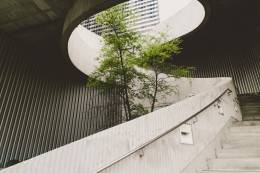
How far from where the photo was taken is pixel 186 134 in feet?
12.1

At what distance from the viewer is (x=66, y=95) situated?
1067 centimetres

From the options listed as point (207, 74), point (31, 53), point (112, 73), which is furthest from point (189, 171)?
point (207, 74)

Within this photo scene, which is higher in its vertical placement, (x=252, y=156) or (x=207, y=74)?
(x=207, y=74)

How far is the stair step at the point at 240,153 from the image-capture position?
404 cm

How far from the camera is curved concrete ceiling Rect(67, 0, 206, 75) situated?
1020 centimetres

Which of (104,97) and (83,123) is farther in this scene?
(104,97)

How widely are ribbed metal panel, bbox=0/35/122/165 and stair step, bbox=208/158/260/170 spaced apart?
5956 millimetres

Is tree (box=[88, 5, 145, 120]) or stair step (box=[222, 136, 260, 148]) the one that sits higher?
tree (box=[88, 5, 145, 120])

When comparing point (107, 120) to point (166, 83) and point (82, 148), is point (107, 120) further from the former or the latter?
point (82, 148)

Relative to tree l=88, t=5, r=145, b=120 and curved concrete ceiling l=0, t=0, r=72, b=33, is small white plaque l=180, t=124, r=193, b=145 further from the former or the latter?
tree l=88, t=5, r=145, b=120

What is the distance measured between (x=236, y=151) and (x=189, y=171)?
1212 mm

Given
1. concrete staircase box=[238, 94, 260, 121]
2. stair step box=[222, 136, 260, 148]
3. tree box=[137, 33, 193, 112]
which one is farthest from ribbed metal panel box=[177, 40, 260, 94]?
stair step box=[222, 136, 260, 148]

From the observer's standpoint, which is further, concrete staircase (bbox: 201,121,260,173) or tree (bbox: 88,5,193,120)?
tree (bbox: 88,5,193,120)

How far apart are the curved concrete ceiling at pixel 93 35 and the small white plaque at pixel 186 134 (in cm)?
693
